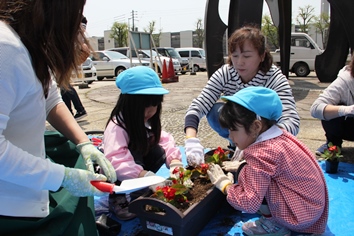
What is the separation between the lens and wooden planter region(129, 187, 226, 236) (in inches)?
57.6

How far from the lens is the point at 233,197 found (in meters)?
1.55

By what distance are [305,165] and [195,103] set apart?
3.60ft

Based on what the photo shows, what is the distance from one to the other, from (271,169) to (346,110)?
139 centimetres

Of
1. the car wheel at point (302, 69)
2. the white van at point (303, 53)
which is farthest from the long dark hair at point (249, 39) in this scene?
the car wheel at point (302, 69)

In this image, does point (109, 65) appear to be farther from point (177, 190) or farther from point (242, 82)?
point (177, 190)

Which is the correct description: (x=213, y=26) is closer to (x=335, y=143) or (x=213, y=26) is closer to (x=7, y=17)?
(x=335, y=143)

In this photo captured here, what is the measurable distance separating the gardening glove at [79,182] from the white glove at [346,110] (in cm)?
200

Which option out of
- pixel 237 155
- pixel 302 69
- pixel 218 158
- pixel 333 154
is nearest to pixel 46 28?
pixel 218 158

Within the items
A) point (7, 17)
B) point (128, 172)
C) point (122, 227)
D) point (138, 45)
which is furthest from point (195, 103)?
point (138, 45)

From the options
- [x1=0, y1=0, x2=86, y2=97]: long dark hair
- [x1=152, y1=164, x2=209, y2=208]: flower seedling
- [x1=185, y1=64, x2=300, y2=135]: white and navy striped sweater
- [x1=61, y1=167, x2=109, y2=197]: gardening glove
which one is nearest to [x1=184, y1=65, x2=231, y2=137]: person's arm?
[x1=185, y1=64, x2=300, y2=135]: white and navy striped sweater

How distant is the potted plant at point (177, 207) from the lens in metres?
1.48

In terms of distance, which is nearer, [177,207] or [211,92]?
[177,207]

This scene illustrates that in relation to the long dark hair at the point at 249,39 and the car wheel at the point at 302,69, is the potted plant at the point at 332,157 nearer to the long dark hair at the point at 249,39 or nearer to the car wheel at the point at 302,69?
the long dark hair at the point at 249,39

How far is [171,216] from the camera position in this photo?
1.47 meters
